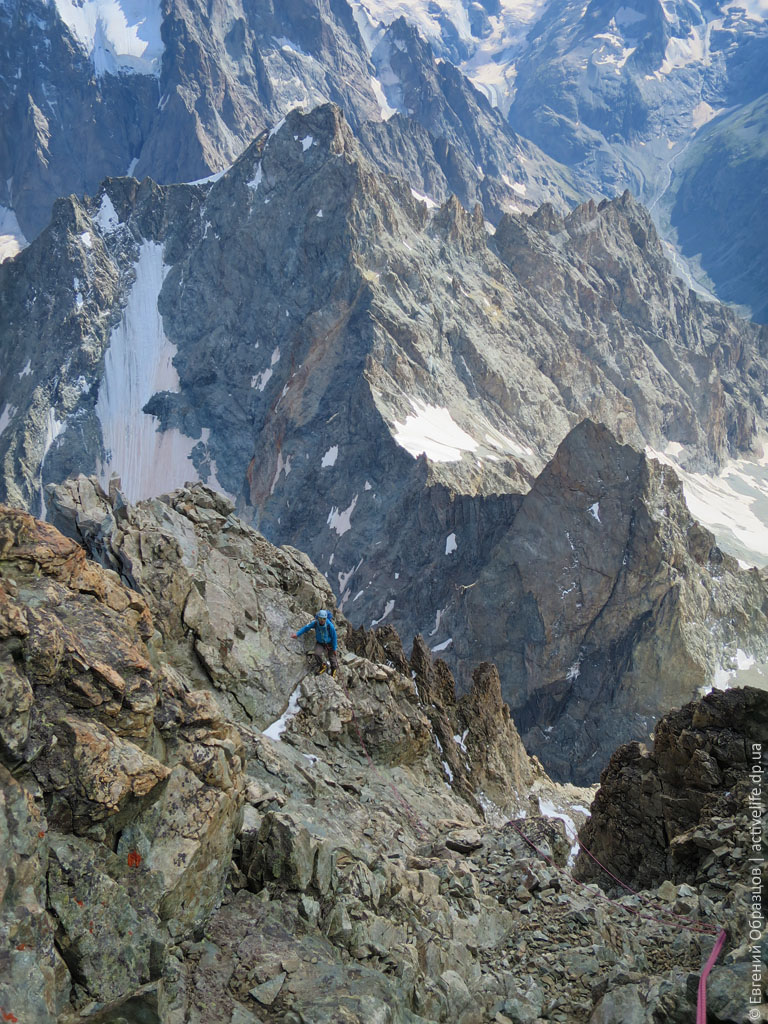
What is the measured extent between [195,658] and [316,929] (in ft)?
33.8

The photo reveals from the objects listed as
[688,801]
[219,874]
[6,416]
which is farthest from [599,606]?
[6,416]

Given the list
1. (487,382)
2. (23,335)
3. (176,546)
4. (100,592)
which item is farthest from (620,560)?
(23,335)

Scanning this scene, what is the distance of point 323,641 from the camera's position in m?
23.5

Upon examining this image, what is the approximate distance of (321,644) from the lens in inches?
930

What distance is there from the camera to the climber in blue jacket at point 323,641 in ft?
76.4

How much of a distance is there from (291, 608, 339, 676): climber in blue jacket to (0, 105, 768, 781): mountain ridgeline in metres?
58.9

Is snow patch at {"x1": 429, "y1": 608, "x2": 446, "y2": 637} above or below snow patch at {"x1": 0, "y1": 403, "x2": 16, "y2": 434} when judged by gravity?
above

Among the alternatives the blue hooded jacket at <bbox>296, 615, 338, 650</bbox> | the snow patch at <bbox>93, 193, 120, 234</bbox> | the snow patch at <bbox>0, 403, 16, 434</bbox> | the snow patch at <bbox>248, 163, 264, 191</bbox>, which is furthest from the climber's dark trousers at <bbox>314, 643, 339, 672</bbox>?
the snow patch at <bbox>93, 193, 120, 234</bbox>

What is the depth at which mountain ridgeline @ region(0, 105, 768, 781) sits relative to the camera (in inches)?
3329

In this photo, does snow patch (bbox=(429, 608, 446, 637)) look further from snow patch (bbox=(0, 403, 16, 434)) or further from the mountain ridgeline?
snow patch (bbox=(0, 403, 16, 434))

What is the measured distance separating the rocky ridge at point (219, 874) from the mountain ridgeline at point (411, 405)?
62825 mm

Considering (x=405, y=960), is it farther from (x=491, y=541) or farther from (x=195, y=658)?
(x=491, y=541)

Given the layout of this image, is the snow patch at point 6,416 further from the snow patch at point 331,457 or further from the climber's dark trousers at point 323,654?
the climber's dark trousers at point 323,654

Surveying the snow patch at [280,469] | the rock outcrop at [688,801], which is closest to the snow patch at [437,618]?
the snow patch at [280,469]
